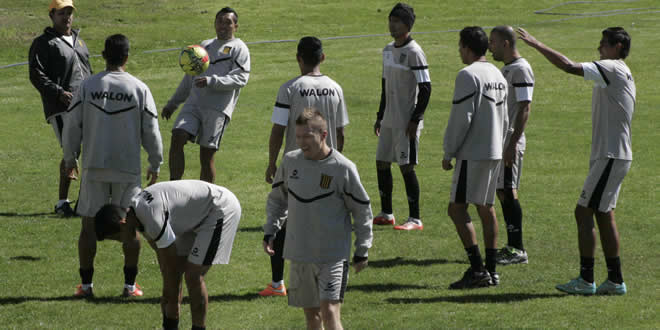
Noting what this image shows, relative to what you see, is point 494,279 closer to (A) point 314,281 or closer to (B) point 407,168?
(B) point 407,168

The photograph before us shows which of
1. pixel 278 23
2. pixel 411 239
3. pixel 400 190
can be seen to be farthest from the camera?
pixel 278 23

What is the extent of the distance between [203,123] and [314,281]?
16.4 ft

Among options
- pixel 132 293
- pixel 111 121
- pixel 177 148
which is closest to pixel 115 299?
pixel 132 293

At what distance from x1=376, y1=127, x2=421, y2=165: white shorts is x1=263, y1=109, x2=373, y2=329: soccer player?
4778 mm

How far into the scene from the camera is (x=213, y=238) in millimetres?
7531

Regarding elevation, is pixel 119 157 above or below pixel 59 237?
above

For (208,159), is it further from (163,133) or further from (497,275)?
(163,133)

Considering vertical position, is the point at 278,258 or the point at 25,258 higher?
the point at 278,258

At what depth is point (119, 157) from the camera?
8.77 metres

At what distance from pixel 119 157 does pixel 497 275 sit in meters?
4.14

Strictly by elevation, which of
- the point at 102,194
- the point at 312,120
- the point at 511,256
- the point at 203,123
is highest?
the point at 312,120

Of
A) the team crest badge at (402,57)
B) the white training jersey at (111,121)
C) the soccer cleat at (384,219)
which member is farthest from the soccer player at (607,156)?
the white training jersey at (111,121)

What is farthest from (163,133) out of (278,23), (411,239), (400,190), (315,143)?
(278,23)

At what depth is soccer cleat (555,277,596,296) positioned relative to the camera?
9.12m
